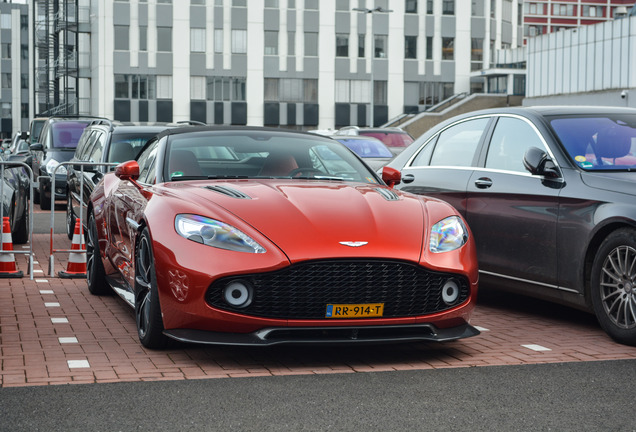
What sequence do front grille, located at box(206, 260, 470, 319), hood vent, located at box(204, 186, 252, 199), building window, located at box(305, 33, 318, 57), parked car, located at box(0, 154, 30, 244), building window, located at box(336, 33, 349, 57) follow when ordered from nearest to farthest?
front grille, located at box(206, 260, 470, 319)
hood vent, located at box(204, 186, 252, 199)
parked car, located at box(0, 154, 30, 244)
building window, located at box(305, 33, 318, 57)
building window, located at box(336, 33, 349, 57)

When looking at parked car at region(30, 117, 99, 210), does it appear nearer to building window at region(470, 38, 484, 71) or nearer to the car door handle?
the car door handle

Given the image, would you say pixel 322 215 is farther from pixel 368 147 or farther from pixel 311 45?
pixel 311 45

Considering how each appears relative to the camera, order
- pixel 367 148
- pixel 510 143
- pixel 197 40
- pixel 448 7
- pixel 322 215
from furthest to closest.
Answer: pixel 448 7 < pixel 197 40 < pixel 367 148 < pixel 510 143 < pixel 322 215

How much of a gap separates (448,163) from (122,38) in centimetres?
6019

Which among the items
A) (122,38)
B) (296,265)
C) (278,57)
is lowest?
(296,265)

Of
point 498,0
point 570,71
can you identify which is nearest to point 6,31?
point 498,0

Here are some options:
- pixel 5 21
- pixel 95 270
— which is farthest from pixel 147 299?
pixel 5 21

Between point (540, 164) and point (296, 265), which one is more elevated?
point (540, 164)

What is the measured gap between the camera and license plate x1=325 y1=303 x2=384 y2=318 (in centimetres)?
554

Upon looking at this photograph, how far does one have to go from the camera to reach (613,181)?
21.7 ft

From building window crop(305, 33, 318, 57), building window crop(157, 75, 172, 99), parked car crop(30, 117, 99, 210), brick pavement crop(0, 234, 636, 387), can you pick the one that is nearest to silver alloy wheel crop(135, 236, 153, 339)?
brick pavement crop(0, 234, 636, 387)

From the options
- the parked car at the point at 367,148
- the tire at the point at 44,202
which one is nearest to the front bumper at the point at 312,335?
the tire at the point at 44,202

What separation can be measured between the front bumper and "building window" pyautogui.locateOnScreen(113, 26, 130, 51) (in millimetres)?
62472

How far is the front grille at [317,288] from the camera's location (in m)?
5.47
